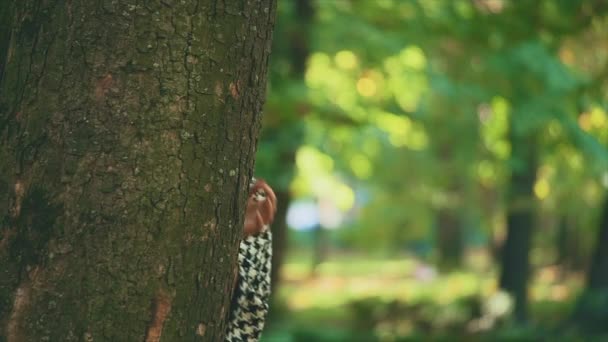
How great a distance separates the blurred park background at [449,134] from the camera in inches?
290

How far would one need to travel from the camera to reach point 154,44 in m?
1.82

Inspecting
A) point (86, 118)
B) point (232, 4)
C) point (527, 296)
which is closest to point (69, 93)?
point (86, 118)

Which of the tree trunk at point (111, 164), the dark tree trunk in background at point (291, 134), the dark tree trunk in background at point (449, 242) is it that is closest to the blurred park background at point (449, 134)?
the dark tree trunk in background at point (291, 134)

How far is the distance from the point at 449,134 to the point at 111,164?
9.09 meters

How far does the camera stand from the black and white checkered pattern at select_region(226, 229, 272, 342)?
2434 millimetres

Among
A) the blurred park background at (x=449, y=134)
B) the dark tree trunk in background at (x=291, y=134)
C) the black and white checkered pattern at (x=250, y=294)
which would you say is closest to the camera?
the black and white checkered pattern at (x=250, y=294)

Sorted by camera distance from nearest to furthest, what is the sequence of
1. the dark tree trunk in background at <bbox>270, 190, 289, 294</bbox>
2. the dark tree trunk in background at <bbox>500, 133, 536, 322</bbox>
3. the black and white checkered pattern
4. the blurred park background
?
1. the black and white checkered pattern
2. the blurred park background
3. the dark tree trunk in background at <bbox>270, 190, 289, 294</bbox>
4. the dark tree trunk in background at <bbox>500, 133, 536, 322</bbox>

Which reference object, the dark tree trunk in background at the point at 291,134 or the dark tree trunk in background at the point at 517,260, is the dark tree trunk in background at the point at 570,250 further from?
the dark tree trunk in background at the point at 291,134

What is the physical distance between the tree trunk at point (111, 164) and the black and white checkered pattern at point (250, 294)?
544 millimetres

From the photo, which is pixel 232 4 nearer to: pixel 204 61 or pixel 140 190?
pixel 204 61

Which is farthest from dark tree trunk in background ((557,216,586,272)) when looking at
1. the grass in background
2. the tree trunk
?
the tree trunk

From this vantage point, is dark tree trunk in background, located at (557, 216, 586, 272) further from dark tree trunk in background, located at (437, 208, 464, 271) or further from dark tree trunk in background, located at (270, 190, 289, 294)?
dark tree trunk in background, located at (270, 190, 289, 294)

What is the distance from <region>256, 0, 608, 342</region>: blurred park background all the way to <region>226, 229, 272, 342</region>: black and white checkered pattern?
4171 millimetres

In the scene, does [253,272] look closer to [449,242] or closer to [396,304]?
[396,304]
